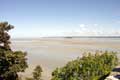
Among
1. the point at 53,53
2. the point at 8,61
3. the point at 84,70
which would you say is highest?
the point at 8,61

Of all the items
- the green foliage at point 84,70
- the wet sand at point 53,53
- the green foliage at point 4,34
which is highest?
the green foliage at point 4,34

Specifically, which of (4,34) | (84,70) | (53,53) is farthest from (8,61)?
(53,53)

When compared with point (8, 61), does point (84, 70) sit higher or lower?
lower

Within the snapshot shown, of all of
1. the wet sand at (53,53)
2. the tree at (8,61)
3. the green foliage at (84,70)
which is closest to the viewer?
the green foliage at (84,70)

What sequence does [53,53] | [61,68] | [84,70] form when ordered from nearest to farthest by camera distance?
[84,70], [61,68], [53,53]

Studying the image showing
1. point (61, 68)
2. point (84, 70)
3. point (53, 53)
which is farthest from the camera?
point (53, 53)

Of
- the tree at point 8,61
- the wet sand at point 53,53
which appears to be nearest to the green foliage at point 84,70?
the tree at point 8,61

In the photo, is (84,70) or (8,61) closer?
(84,70)

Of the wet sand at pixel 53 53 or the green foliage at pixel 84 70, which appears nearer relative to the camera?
the green foliage at pixel 84 70

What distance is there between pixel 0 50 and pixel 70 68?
524cm

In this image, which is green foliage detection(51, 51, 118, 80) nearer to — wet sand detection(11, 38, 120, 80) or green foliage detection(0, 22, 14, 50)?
green foliage detection(0, 22, 14, 50)

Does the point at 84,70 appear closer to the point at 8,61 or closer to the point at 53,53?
the point at 8,61

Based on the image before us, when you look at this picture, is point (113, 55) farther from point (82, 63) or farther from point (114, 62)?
point (82, 63)

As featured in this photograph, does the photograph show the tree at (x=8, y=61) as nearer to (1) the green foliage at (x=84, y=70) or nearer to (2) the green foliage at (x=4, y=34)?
(2) the green foliage at (x=4, y=34)
